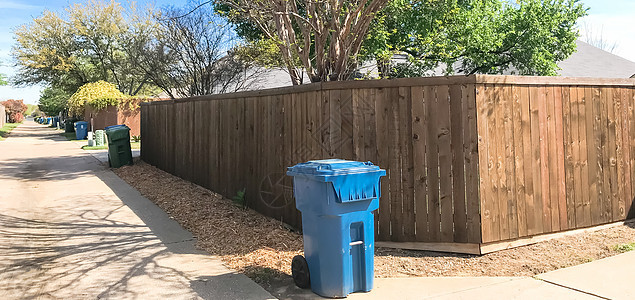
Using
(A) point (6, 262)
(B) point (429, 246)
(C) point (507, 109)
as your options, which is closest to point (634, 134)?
(C) point (507, 109)

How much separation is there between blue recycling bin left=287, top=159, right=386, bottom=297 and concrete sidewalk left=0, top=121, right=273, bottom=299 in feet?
1.78

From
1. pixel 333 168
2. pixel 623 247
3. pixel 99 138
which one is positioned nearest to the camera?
pixel 333 168

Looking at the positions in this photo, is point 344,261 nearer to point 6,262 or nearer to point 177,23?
point 6,262

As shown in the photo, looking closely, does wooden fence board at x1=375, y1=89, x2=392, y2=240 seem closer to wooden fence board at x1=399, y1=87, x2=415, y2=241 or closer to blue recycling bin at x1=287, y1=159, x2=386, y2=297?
wooden fence board at x1=399, y1=87, x2=415, y2=241

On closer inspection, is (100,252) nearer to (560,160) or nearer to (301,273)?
(301,273)

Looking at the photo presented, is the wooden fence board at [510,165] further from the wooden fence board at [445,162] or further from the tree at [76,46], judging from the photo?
the tree at [76,46]

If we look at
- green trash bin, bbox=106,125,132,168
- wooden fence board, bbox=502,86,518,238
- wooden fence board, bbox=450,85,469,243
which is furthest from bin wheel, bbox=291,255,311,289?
green trash bin, bbox=106,125,132,168

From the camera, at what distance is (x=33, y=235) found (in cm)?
624

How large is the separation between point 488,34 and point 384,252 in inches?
460

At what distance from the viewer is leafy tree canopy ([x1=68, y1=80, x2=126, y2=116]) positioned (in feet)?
89.8

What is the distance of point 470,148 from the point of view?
5086 mm

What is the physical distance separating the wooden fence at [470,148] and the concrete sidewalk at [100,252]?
169 centimetres

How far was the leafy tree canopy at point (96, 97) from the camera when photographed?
2736 cm

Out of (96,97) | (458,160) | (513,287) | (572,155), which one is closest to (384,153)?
(458,160)
